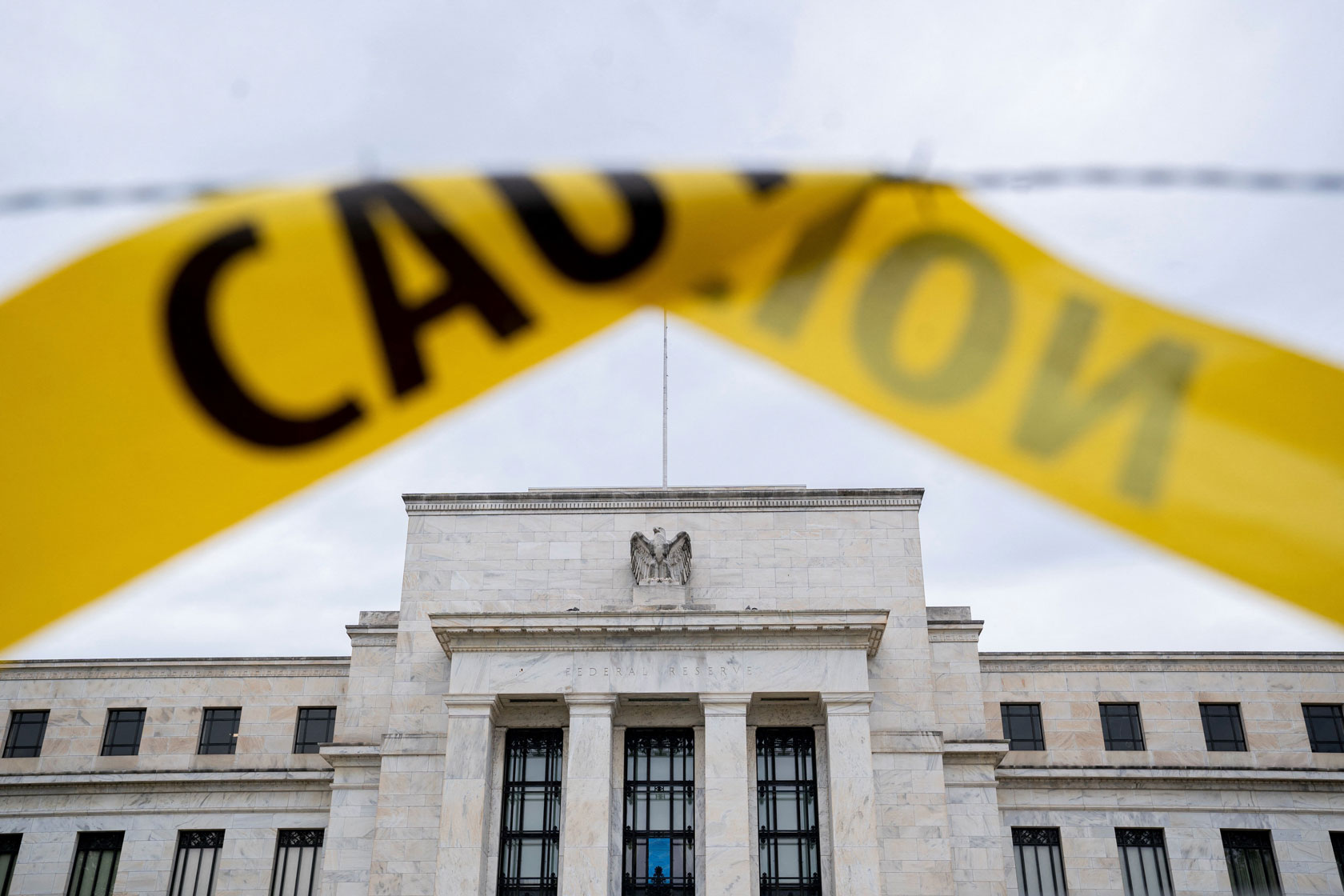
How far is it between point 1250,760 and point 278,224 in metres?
39.6

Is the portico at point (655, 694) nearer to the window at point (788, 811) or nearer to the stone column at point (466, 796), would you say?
the stone column at point (466, 796)

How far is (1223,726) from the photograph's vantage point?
38719 mm

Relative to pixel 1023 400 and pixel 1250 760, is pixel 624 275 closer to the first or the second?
pixel 1023 400

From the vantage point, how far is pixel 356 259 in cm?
679

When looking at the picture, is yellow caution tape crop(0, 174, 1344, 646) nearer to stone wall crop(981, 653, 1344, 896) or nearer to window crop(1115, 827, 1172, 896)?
stone wall crop(981, 653, 1344, 896)

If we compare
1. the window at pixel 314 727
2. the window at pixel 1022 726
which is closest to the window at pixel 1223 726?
the window at pixel 1022 726

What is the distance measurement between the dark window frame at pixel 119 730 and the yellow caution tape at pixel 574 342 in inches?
1470

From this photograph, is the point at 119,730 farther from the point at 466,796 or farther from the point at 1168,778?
the point at 1168,778

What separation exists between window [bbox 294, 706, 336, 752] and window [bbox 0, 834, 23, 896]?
9.50 meters

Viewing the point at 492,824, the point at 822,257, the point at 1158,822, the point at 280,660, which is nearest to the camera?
the point at 822,257

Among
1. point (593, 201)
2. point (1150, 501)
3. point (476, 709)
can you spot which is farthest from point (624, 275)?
point (476, 709)

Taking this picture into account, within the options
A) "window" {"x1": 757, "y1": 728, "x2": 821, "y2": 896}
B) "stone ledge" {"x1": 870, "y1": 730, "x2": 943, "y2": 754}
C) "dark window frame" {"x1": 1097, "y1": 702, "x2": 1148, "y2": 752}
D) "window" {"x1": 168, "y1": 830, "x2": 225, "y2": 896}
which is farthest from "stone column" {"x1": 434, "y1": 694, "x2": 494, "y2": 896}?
"dark window frame" {"x1": 1097, "y1": 702, "x2": 1148, "y2": 752}

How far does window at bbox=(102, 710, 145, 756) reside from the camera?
1558 inches

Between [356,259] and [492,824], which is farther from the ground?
[492,824]
